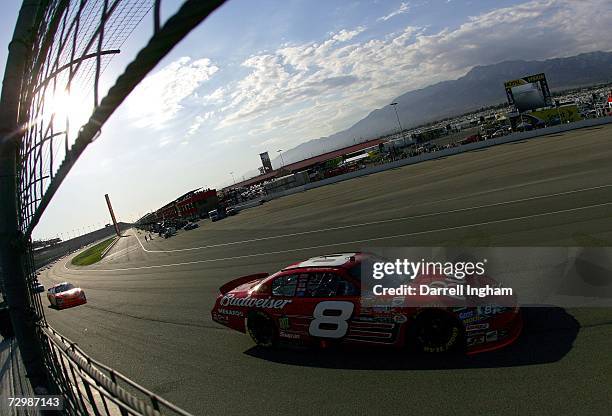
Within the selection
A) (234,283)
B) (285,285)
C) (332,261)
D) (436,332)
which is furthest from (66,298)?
(436,332)

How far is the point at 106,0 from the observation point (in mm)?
2221

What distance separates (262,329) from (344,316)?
5.81 ft

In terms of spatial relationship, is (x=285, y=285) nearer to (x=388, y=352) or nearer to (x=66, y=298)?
(x=388, y=352)

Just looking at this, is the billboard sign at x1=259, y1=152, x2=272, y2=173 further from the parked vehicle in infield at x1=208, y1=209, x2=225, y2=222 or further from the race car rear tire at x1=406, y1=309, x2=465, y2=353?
the race car rear tire at x1=406, y1=309, x2=465, y2=353

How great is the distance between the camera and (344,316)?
19.7ft

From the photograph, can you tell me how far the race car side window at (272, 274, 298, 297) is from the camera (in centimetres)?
673

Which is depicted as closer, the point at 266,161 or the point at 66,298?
the point at 66,298

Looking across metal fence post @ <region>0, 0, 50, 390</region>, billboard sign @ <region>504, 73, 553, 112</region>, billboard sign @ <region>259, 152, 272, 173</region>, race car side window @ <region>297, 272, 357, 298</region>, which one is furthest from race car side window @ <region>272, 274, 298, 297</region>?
billboard sign @ <region>259, 152, 272, 173</region>

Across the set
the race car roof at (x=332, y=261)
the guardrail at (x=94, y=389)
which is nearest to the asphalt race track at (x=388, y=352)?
the race car roof at (x=332, y=261)

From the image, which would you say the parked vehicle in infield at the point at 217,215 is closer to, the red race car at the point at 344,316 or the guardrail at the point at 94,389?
the red race car at the point at 344,316

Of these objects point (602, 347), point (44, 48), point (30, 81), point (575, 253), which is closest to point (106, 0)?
point (44, 48)

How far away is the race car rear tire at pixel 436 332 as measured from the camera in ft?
17.7

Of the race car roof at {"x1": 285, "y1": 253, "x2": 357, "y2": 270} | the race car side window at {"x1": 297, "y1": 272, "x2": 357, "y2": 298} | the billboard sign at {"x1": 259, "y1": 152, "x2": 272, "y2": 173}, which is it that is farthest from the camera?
the billboard sign at {"x1": 259, "y1": 152, "x2": 272, "y2": 173}

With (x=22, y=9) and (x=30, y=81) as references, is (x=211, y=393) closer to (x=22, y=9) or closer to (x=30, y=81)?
(x=30, y=81)
